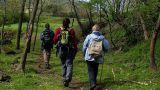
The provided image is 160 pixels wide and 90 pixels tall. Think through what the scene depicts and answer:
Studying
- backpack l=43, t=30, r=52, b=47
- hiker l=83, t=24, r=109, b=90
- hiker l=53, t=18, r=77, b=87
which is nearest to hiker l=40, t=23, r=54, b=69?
backpack l=43, t=30, r=52, b=47

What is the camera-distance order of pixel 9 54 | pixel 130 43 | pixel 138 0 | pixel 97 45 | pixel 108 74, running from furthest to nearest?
1. pixel 9 54
2. pixel 130 43
3. pixel 138 0
4. pixel 108 74
5. pixel 97 45

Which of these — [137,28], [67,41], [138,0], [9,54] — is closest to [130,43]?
[137,28]

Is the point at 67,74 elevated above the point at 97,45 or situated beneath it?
situated beneath

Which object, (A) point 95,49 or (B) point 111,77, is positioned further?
(B) point 111,77

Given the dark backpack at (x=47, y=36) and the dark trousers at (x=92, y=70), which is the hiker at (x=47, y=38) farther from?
the dark trousers at (x=92, y=70)

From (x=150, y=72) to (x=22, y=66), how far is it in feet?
19.8

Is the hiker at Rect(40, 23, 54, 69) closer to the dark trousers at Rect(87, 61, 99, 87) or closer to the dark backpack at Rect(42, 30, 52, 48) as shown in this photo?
the dark backpack at Rect(42, 30, 52, 48)

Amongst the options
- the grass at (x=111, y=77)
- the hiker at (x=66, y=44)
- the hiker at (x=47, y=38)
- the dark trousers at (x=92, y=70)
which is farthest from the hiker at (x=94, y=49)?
the hiker at (x=47, y=38)

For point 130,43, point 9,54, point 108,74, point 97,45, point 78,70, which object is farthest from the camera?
point 9,54

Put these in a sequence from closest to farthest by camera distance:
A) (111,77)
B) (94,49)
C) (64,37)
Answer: (94,49), (64,37), (111,77)

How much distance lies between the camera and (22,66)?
21.2 metres

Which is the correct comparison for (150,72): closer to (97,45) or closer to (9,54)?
(97,45)

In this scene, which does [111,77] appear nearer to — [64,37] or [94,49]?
[64,37]

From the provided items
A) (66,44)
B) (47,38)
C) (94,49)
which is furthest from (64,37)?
(47,38)
